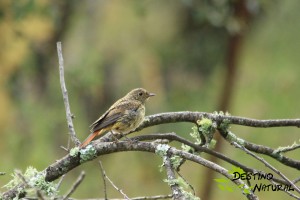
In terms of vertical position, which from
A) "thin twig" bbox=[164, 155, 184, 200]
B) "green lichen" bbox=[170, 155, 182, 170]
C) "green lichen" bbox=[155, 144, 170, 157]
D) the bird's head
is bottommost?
"thin twig" bbox=[164, 155, 184, 200]

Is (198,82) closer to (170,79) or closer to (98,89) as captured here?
(170,79)

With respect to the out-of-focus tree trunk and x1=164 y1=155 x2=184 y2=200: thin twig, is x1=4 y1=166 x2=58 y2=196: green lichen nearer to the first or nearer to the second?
x1=164 y1=155 x2=184 y2=200: thin twig

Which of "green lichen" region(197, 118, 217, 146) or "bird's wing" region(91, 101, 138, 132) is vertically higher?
"bird's wing" region(91, 101, 138, 132)

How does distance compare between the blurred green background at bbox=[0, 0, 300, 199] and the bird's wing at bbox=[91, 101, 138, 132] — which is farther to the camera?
the blurred green background at bbox=[0, 0, 300, 199]

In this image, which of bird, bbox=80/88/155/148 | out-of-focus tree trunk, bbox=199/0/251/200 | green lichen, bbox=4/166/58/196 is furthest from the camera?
out-of-focus tree trunk, bbox=199/0/251/200

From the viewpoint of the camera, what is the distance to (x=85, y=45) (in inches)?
527

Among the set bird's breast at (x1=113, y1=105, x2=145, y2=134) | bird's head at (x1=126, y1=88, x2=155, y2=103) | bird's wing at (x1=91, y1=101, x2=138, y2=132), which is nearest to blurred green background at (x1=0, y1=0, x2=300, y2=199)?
bird's head at (x1=126, y1=88, x2=155, y2=103)

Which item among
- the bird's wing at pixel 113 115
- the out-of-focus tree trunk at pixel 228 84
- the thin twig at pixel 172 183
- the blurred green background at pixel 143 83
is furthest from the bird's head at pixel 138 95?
the blurred green background at pixel 143 83

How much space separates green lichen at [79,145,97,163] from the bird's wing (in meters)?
0.88

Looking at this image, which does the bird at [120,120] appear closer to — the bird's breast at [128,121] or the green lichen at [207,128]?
the bird's breast at [128,121]

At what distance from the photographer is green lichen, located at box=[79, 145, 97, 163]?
384 cm

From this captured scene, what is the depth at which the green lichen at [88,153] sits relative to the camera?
384 cm

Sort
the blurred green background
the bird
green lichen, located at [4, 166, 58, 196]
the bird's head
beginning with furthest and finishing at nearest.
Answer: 1. the blurred green background
2. the bird's head
3. the bird
4. green lichen, located at [4, 166, 58, 196]

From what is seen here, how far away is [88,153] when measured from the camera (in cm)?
384
